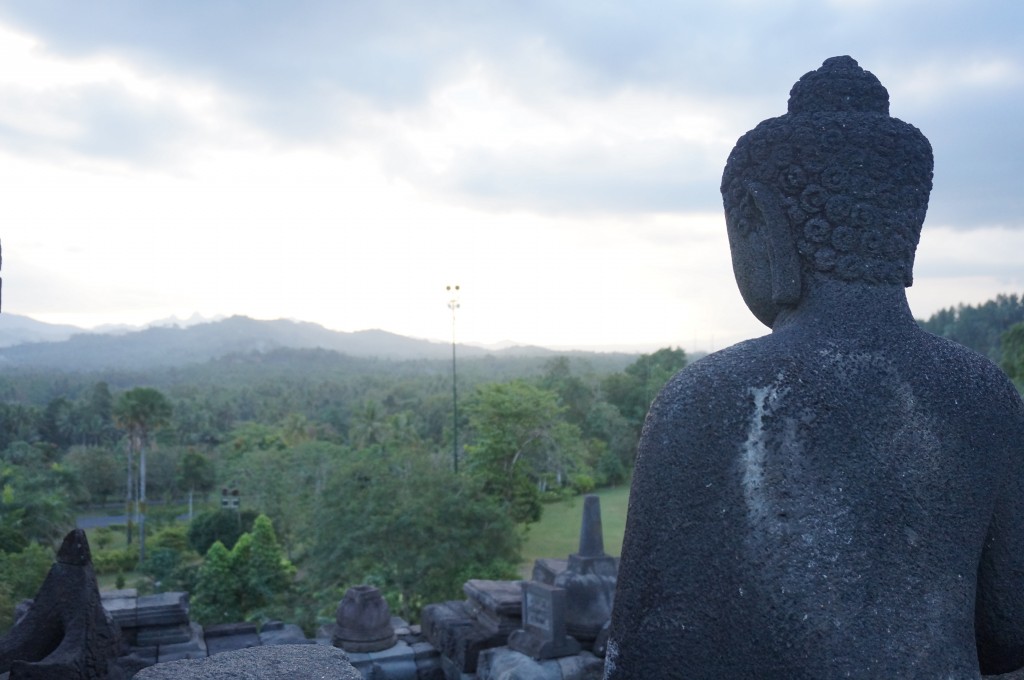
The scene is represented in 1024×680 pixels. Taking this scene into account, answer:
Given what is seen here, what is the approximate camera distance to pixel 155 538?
97.4ft

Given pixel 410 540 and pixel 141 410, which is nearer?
pixel 410 540

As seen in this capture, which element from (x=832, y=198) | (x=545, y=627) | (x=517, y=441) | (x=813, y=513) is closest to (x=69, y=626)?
(x=545, y=627)

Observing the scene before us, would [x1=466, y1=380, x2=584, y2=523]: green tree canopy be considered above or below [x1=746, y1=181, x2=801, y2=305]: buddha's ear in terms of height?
below

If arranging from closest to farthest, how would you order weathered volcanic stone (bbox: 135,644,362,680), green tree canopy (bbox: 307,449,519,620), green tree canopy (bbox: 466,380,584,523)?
1. weathered volcanic stone (bbox: 135,644,362,680)
2. green tree canopy (bbox: 307,449,519,620)
3. green tree canopy (bbox: 466,380,584,523)

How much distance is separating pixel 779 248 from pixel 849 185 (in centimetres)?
17

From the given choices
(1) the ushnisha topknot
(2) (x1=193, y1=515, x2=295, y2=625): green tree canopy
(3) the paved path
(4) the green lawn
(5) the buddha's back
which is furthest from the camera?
(3) the paved path

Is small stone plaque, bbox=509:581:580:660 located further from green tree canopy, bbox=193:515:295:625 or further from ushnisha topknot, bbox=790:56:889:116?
green tree canopy, bbox=193:515:295:625

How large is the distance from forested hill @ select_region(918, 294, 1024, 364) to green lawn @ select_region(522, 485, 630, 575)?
1511 centimetres

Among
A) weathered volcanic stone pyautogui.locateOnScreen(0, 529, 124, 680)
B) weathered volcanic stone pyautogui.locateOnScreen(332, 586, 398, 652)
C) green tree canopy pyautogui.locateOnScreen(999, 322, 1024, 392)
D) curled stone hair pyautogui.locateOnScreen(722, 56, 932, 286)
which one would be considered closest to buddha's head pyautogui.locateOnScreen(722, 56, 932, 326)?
curled stone hair pyautogui.locateOnScreen(722, 56, 932, 286)

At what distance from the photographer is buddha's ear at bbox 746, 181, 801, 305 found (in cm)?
151

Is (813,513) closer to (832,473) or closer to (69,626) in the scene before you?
(832,473)

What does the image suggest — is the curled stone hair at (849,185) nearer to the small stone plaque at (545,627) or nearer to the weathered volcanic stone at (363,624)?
the small stone plaque at (545,627)

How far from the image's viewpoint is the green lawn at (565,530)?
2938 centimetres

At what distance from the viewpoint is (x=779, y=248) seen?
1.52 meters
